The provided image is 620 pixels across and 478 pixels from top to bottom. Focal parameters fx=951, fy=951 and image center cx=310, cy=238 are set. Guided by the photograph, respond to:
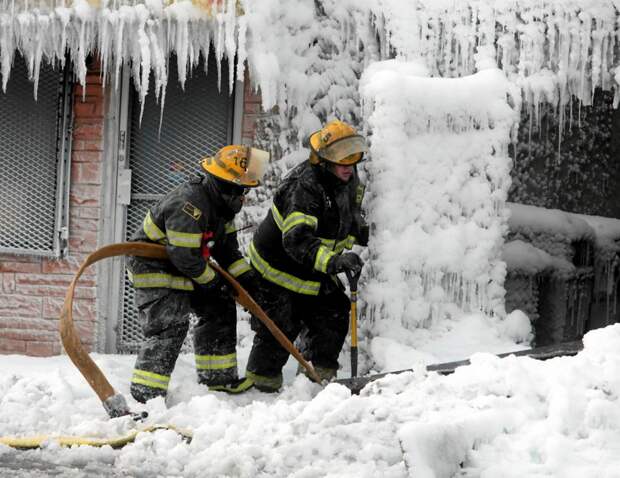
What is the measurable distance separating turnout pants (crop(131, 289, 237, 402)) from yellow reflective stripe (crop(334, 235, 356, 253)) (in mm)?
791

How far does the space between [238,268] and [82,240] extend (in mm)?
1887

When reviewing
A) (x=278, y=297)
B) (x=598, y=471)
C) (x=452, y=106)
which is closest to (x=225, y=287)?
(x=278, y=297)

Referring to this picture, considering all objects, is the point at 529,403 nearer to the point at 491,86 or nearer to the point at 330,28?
the point at 491,86

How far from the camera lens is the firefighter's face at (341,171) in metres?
6.11

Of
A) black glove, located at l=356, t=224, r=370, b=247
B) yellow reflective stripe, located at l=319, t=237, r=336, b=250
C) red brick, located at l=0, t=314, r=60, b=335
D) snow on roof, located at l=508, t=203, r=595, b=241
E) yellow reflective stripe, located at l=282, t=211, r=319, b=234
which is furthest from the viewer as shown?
snow on roof, located at l=508, t=203, r=595, b=241

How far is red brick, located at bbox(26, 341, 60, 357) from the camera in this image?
7.60m

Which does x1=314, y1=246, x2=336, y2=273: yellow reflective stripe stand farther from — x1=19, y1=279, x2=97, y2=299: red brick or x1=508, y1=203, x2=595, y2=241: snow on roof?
x1=508, y1=203, x2=595, y2=241: snow on roof

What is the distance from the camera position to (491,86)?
6.70 metres

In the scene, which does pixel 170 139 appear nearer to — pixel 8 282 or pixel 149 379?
pixel 8 282

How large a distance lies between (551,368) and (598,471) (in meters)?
0.90

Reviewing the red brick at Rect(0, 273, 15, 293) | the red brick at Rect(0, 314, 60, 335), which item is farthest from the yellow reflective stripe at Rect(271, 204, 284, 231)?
the red brick at Rect(0, 273, 15, 293)

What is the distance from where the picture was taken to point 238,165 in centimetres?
587

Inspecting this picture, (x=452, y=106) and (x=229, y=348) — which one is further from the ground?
(x=452, y=106)

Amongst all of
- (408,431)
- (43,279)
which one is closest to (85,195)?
(43,279)
